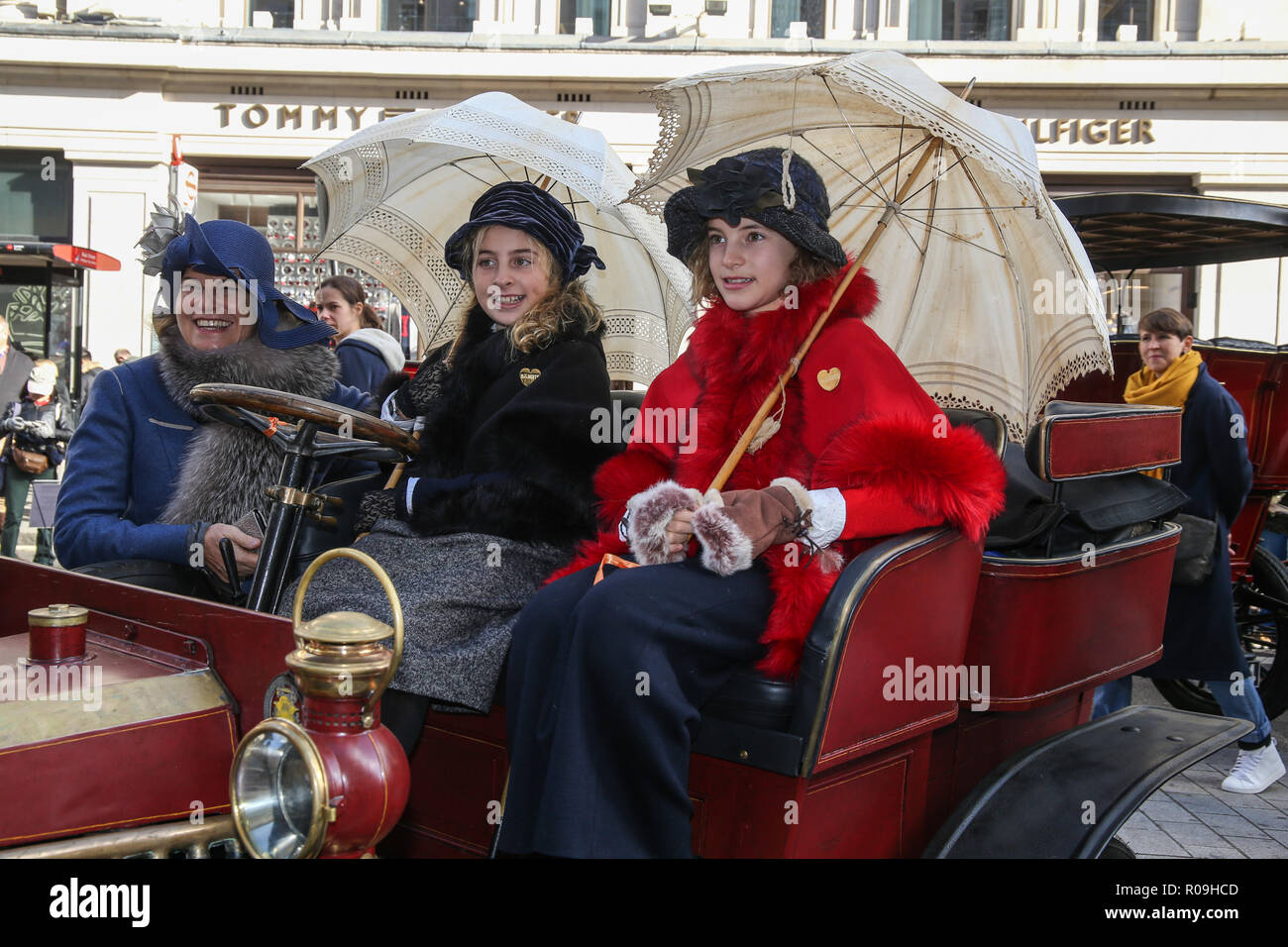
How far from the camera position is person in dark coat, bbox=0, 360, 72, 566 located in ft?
26.0

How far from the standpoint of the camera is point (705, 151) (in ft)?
10.1

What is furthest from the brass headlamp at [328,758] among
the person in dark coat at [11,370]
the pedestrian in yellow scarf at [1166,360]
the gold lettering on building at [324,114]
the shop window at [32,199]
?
the shop window at [32,199]

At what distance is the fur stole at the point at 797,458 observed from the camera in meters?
2.32

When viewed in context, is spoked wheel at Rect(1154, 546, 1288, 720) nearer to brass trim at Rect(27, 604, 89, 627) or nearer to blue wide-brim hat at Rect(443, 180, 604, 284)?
blue wide-brim hat at Rect(443, 180, 604, 284)

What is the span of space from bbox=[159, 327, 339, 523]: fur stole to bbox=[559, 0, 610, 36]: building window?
1407cm

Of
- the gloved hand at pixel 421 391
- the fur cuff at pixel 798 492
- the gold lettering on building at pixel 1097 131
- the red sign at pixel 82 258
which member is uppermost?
the gold lettering on building at pixel 1097 131

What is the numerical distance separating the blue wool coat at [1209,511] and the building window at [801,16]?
12002mm

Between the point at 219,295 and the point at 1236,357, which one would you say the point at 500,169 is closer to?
the point at 219,295

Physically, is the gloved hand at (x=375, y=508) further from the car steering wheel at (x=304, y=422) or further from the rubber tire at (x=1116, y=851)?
the rubber tire at (x=1116, y=851)

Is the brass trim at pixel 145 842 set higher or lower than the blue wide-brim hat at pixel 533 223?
lower

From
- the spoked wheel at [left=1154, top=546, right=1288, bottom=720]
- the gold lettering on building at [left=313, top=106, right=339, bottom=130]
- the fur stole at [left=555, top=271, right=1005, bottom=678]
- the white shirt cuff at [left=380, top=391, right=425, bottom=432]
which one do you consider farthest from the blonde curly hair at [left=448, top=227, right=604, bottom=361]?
the gold lettering on building at [left=313, top=106, right=339, bottom=130]

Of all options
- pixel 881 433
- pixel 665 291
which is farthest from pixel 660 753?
pixel 665 291
